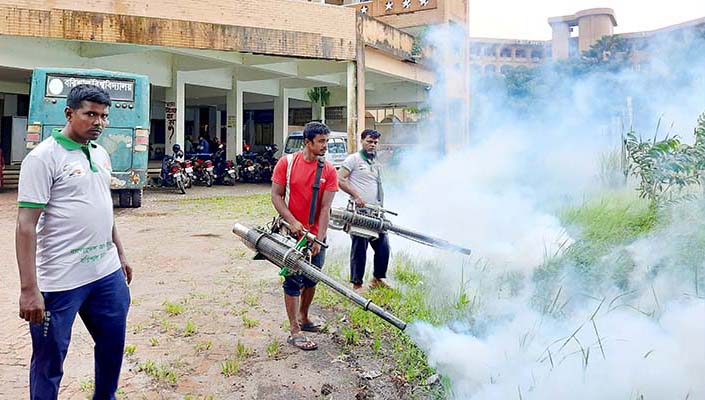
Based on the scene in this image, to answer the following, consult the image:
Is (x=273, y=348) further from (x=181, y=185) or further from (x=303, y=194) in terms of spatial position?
(x=181, y=185)

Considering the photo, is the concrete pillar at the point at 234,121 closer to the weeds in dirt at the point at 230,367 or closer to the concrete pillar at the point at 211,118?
A: the concrete pillar at the point at 211,118

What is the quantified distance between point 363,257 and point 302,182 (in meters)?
1.72

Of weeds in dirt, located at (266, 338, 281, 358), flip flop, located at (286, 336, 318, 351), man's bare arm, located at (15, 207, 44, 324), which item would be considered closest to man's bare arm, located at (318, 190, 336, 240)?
flip flop, located at (286, 336, 318, 351)

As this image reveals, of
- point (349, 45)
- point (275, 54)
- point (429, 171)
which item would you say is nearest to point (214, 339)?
point (429, 171)

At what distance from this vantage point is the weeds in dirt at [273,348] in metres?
3.84

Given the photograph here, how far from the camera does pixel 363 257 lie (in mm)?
5355

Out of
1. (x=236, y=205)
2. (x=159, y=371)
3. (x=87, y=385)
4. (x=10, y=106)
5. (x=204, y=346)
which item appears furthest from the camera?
(x=10, y=106)

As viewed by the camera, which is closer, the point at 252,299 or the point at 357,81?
the point at 252,299

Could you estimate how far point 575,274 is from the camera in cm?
519

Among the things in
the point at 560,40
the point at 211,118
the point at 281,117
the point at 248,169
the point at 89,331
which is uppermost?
the point at 560,40

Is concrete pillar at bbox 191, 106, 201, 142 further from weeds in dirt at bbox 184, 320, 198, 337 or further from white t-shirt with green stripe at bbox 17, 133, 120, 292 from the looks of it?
white t-shirt with green stripe at bbox 17, 133, 120, 292

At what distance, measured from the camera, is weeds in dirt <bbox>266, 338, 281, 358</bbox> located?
384cm

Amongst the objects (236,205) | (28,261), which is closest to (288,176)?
(28,261)

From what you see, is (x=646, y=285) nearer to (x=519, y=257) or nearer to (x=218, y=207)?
(x=519, y=257)
